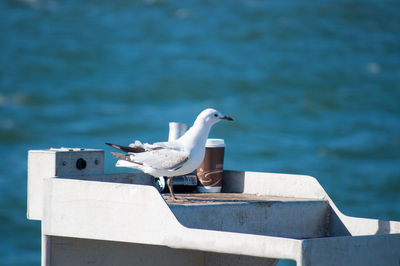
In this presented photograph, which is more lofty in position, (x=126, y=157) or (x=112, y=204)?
(x=126, y=157)

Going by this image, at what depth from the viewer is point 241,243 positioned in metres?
3.23

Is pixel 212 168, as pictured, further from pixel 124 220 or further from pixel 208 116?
pixel 124 220

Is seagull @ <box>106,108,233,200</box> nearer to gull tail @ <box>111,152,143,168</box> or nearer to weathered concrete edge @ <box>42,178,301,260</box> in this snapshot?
gull tail @ <box>111,152,143,168</box>

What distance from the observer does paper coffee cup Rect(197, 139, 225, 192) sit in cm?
482

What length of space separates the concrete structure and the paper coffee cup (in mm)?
144

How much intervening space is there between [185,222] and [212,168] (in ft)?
3.68

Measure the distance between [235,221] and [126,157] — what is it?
2.78 feet

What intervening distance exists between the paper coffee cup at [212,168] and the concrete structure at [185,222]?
0.14m

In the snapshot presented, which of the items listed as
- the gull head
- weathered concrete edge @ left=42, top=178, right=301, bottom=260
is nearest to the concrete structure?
weathered concrete edge @ left=42, top=178, right=301, bottom=260

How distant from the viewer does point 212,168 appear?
4.85m

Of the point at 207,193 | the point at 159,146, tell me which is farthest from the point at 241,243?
the point at 207,193

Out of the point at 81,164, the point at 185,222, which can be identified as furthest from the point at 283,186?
the point at 81,164

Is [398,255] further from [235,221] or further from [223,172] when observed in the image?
[223,172]

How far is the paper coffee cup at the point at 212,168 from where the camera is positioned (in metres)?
4.82
